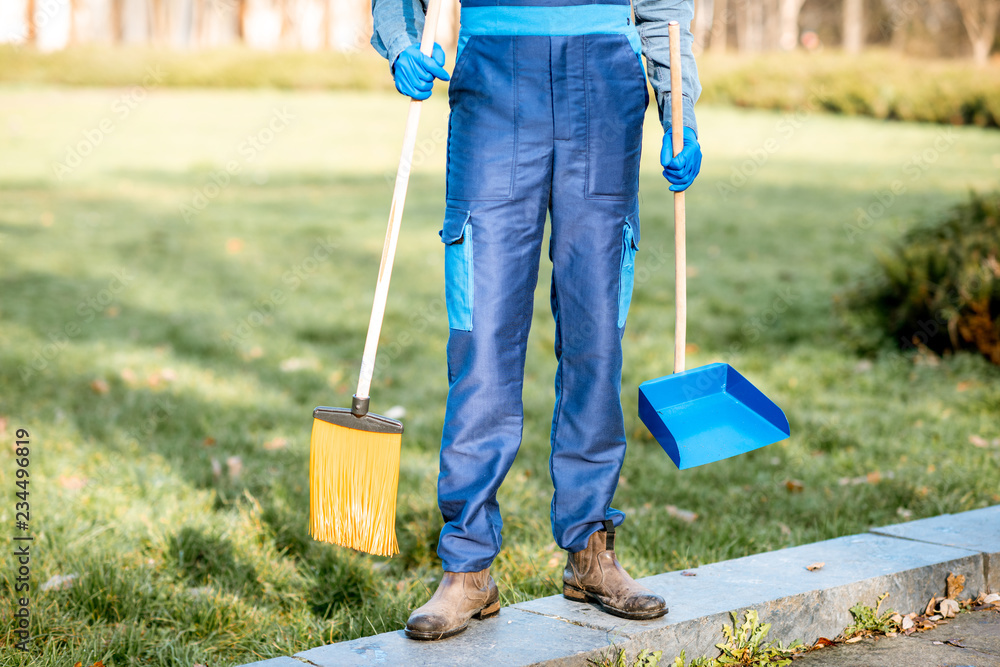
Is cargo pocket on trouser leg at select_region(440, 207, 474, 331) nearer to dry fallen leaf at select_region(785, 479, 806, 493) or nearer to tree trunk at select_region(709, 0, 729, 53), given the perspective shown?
dry fallen leaf at select_region(785, 479, 806, 493)

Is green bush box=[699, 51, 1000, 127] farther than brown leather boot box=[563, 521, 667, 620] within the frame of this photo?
Yes

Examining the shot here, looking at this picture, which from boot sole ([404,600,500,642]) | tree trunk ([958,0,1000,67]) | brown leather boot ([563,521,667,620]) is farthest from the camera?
tree trunk ([958,0,1000,67])

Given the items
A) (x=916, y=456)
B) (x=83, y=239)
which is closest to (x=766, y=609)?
(x=916, y=456)

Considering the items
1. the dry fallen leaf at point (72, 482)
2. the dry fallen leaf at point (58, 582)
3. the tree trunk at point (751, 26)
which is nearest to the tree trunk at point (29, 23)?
the tree trunk at point (751, 26)

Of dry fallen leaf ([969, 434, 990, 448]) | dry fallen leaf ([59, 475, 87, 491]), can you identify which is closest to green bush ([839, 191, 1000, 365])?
dry fallen leaf ([969, 434, 990, 448])

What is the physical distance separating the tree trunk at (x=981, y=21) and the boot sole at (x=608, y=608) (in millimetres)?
37324

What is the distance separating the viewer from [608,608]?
2.62 m

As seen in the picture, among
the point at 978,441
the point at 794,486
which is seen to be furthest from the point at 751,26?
the point at 794,486

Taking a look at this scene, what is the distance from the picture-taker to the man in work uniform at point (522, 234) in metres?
2.52

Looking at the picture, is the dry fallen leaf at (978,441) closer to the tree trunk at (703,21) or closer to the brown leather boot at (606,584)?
the brown leather boot at (606,584)

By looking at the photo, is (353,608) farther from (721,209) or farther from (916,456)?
(721,209)

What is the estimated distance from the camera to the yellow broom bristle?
8.26ft

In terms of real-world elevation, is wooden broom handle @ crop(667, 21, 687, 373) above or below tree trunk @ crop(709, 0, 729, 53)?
below

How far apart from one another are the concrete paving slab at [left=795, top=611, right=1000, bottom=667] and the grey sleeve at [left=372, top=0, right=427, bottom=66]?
1.88 m
